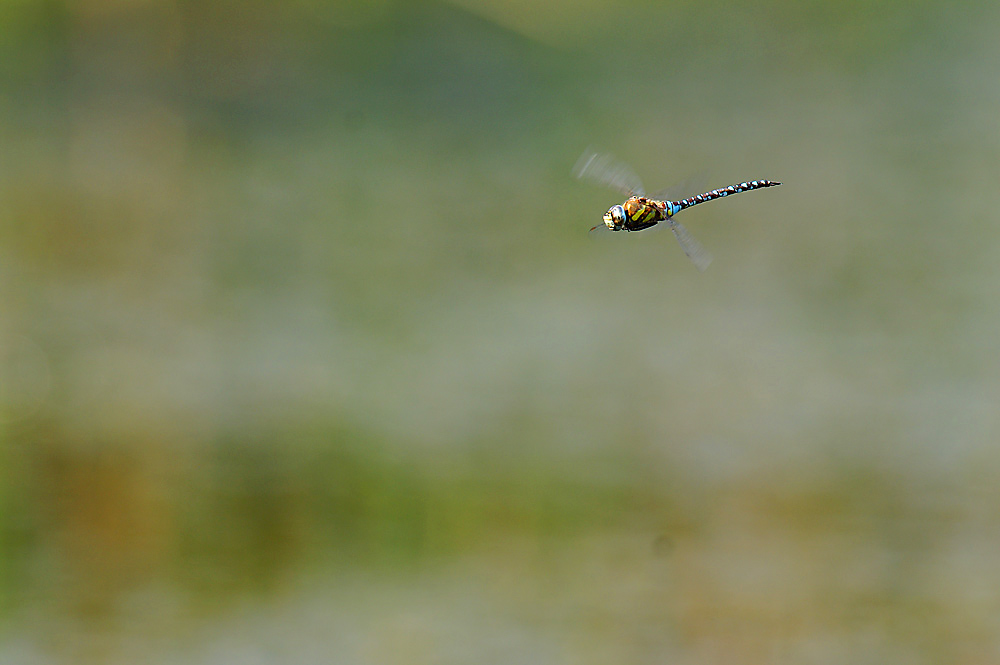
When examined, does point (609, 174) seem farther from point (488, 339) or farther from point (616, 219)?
point (488, 339)

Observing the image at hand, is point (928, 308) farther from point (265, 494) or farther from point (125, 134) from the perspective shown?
point (125, 134)

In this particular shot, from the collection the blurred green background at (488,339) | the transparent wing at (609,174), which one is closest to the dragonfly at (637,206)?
the transparent wing at (609,174)

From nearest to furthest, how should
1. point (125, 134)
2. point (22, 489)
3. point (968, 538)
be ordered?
point (968, 538) → point (22, 489) → point (125, 134)

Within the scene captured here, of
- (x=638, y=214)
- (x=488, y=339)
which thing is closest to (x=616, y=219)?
(x=638, y=214)

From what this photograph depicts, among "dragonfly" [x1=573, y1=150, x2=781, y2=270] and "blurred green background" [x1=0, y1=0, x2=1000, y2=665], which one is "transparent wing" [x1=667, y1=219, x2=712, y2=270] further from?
"blurred green background" [x1=0, y1=0, x2=1000, y2=665]

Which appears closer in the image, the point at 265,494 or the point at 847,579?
the point at 847,579

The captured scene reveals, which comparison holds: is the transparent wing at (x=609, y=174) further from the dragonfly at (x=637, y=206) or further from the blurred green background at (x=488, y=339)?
the blurred green background at (x=488, y=339)

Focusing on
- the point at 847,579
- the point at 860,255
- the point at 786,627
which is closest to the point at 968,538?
the point at 847,579
